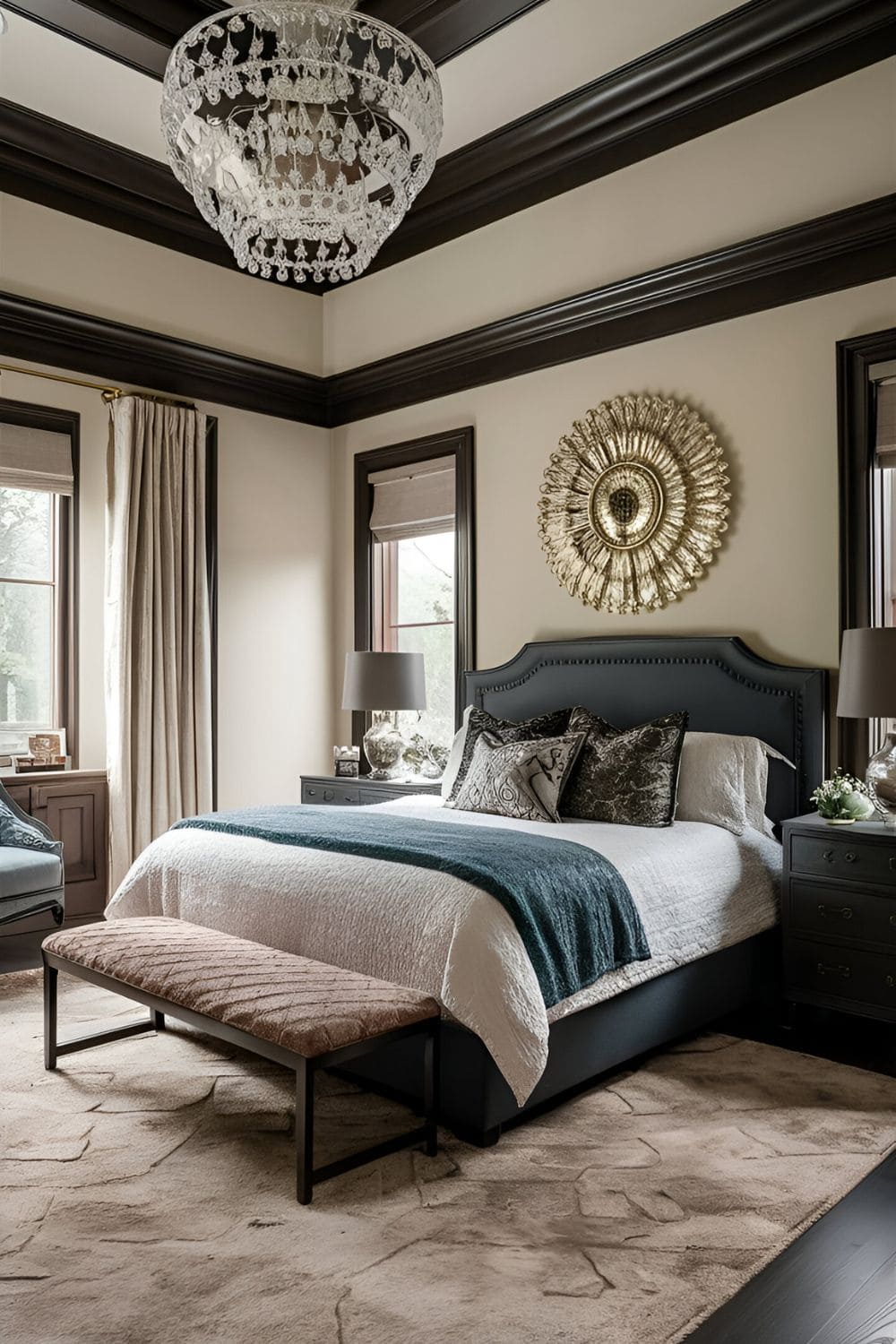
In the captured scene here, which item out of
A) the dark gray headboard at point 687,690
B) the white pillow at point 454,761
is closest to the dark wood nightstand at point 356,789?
the white pillow at point 454,761

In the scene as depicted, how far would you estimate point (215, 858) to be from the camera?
11.2ft

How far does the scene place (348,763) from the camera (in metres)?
5.34

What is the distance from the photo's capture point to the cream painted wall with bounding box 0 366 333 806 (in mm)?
→ 5523

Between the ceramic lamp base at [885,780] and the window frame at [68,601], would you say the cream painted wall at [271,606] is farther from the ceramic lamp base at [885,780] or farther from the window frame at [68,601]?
the ceramic lamp base at [885,780]

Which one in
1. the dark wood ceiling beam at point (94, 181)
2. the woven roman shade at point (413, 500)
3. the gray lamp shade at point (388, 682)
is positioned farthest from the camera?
the woven roman shade at point (413, 500)

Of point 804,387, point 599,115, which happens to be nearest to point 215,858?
point 804,387

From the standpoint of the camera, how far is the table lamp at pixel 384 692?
5.07 meters

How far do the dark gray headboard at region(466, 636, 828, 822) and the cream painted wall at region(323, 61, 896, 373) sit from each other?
5.42 ft

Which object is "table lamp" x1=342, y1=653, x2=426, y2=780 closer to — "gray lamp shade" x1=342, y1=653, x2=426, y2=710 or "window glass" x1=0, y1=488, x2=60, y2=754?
"gray lamp shade" x1=342, y1=653, x2=426, y2=710

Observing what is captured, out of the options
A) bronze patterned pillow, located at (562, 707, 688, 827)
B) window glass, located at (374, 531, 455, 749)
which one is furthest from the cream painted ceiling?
bronze patterned pillow, located at (562, 707, 688, 827)

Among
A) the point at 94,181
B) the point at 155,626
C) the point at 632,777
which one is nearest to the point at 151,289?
the point at 94,181

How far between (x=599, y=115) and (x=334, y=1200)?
4.01 meters

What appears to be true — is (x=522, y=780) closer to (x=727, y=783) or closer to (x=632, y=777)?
(x=632, y=777)

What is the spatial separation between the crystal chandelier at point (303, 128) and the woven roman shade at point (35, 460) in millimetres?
2018
